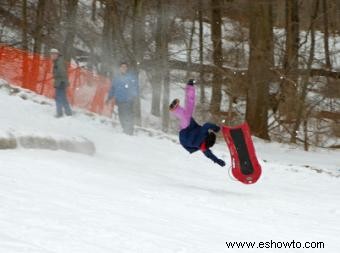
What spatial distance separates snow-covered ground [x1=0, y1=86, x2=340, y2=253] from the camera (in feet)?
19.0

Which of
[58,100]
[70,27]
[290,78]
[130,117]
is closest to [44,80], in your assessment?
[58,100]

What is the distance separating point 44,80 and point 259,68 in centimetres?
748

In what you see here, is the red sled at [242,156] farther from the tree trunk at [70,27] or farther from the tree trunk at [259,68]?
the tree trunk at [70,27]

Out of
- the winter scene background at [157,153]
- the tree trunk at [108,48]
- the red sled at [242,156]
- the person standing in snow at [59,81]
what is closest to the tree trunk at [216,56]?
the winter scene background at [157,153]

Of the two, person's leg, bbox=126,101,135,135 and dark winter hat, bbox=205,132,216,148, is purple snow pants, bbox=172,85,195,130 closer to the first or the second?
dark winter hat, bbox=205,132,216,148

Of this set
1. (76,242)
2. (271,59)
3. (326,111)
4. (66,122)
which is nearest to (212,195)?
(76,242)

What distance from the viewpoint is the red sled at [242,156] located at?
1025cm

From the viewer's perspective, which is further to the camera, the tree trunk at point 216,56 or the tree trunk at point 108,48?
the tree trunk at point 216,56

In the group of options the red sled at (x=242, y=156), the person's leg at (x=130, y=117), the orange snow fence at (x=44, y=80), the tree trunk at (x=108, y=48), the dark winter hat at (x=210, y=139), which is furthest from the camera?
the tree trunk at (x=108, y=48)

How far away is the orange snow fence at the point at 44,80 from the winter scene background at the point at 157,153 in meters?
0.04

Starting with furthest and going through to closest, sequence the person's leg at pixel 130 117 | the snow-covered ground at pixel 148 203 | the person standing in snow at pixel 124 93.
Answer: the person's leg at pixel 130 117 → the person standing in snow at pixel 124 93 → the snow-covered ground at pixel 148 203

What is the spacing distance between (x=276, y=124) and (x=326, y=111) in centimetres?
233

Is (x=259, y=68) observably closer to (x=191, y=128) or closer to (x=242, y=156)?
(x=242, y=156)

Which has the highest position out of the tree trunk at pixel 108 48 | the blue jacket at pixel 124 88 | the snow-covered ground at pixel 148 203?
the tree trunk at pixel 108 48
